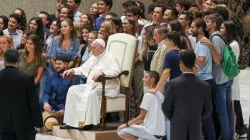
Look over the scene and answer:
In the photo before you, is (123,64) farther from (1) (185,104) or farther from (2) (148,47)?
(1) (185,104)

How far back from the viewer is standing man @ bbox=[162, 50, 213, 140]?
9.97 meters

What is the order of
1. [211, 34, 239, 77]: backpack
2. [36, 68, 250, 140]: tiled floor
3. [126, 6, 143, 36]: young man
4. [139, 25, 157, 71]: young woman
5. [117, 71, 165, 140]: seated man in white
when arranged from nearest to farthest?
[117, 71, 165, 140]: seated man in white
[211, 34, 239, 77]: backpack
[139, 25, 157, 71]: young woman
[36, 68, 250, 140]: tiled floor
[126, 6, 143, 36]: young man

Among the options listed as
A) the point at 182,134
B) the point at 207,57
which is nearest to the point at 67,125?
the point at 207,57

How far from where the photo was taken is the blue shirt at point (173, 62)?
37.0 ft

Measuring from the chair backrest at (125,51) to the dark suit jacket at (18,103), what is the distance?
281cm

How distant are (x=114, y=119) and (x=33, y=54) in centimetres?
157

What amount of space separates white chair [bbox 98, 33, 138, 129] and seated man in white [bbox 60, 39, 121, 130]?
4.6 inches

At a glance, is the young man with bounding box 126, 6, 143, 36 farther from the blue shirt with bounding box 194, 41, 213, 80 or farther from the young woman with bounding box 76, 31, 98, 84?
the blue shirt with bounding box 194, 41, 213, 80

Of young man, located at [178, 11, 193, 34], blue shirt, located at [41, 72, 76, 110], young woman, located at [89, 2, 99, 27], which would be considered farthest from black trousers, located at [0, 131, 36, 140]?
young woman, located at [89, 2, 99, 27]

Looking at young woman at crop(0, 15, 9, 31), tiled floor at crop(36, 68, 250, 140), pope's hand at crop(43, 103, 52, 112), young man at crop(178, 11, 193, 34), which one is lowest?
tiled floor at crop(36, 68, 250, 140)

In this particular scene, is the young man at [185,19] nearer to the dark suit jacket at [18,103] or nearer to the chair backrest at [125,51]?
the chair backrest at [125,51]

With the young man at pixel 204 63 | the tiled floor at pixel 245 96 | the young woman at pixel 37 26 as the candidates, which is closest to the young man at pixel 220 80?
the young man at pixel 204 63

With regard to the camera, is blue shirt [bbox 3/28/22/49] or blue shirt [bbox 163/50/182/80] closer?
blue shirt [bbox 163/50/182/80]

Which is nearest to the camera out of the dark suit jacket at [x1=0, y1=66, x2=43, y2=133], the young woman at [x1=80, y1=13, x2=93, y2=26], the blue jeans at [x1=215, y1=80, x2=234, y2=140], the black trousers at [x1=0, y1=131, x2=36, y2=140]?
the dark suit jacket at [x1=0, y1=66, x2=43, y2=133]
